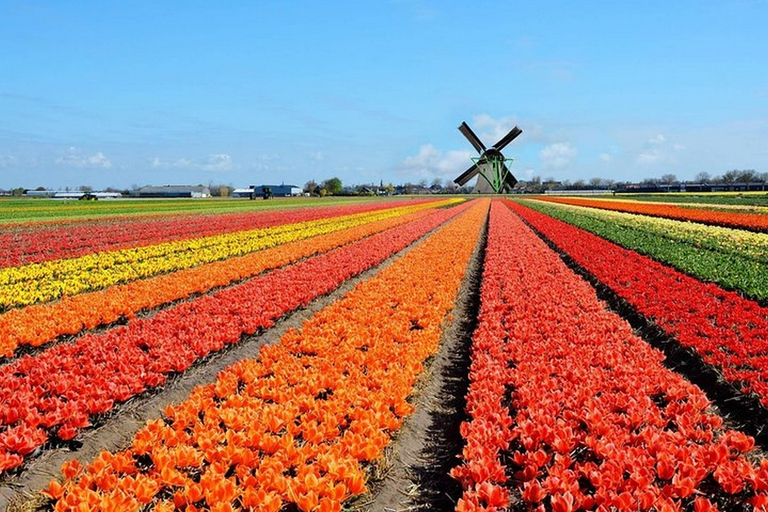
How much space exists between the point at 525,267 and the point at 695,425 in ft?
29.4

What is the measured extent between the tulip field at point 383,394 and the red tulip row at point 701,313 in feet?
0.14

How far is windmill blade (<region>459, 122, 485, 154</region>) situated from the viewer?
277ft

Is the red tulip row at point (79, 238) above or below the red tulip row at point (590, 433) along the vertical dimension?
above

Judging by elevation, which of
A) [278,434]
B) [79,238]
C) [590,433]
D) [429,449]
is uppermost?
[79,238]

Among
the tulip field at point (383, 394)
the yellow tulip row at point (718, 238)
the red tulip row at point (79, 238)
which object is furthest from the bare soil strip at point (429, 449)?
the red tulip row at point (79, 238)

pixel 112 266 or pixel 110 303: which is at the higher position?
pixel 110 303

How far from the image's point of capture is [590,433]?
4559mm

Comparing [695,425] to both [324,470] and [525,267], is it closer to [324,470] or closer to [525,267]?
[324,470]

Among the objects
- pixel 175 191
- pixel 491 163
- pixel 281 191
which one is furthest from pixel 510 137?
pixel 175 191

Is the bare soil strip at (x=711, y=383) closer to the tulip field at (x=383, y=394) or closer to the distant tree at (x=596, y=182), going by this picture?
the tulip field at (x=383, y=394)

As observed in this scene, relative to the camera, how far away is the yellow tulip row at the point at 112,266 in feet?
39.0

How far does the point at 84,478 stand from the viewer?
152 inches

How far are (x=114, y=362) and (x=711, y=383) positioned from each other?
294 inches

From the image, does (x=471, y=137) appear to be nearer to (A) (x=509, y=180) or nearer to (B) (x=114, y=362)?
(A) (x=509, y=180)
